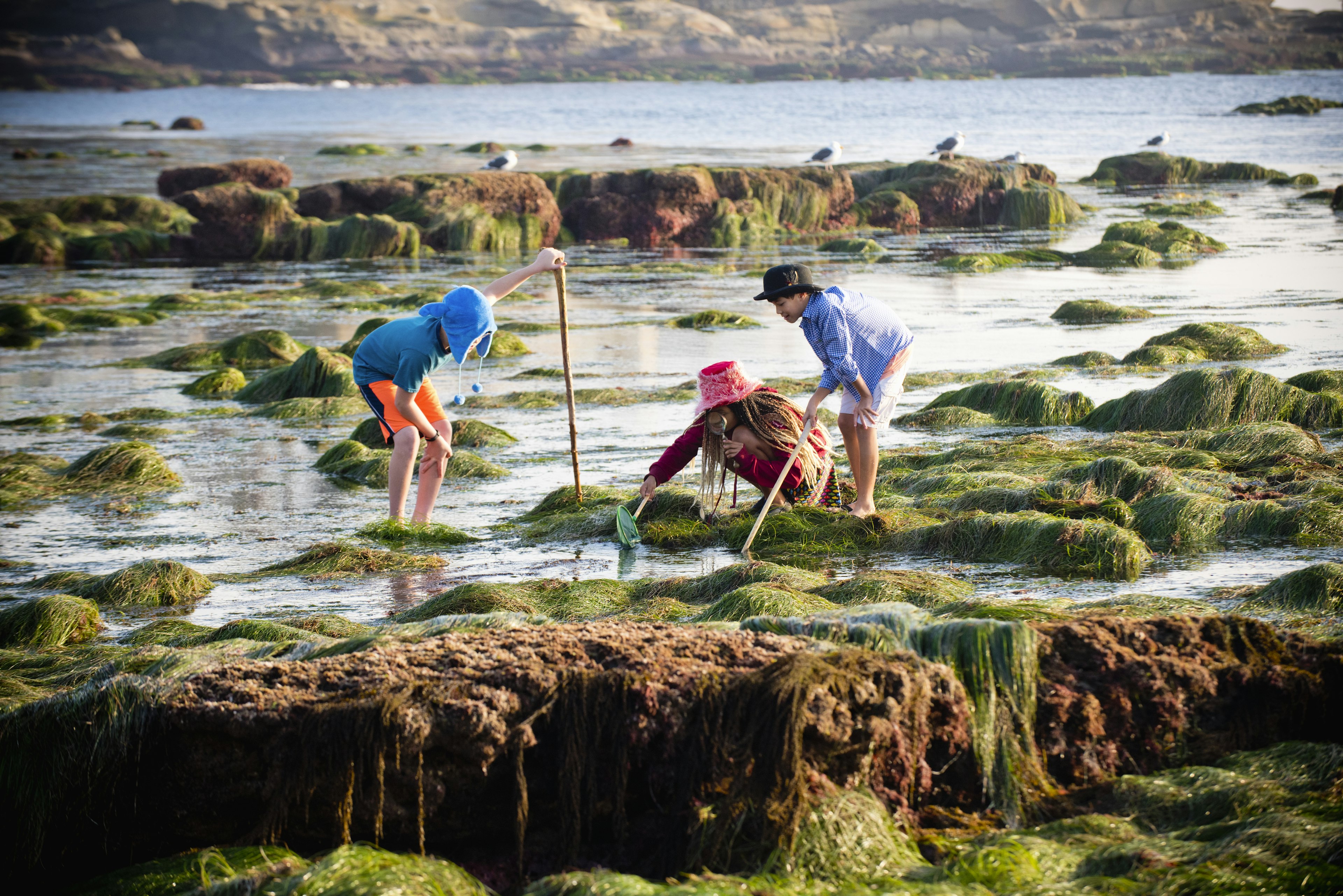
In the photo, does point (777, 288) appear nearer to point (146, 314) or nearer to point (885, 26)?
point (146, 314)

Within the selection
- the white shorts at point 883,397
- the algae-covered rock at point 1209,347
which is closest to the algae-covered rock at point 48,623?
the white shorts at point 883,397

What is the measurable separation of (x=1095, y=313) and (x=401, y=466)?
10256mm

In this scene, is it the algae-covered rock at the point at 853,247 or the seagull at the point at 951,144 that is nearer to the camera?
the algae-covered rock at the point at 853,247

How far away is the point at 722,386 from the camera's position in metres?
6.79

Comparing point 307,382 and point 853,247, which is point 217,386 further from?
point 853,247

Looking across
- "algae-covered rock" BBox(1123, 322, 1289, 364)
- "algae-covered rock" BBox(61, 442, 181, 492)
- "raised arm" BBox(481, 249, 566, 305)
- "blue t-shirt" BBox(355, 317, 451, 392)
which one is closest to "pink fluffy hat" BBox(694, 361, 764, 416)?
"raised arm" BBox(481, 249, 566, 305)

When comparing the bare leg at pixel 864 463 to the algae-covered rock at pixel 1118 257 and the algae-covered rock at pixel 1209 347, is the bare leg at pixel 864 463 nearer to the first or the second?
the algae-covered rock at pixel 1209 347

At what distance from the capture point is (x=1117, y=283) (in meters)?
17.7

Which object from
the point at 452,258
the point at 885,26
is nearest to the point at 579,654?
the point at 452,258

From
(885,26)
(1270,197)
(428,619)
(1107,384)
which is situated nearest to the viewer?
(428,619)

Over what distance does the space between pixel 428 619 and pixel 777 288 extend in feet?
8.76

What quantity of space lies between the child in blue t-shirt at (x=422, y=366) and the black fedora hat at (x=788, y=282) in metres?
1.20

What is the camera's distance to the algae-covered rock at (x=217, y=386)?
12.8 m

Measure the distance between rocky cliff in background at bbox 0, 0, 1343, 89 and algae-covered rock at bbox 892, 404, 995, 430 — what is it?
5624 inches
